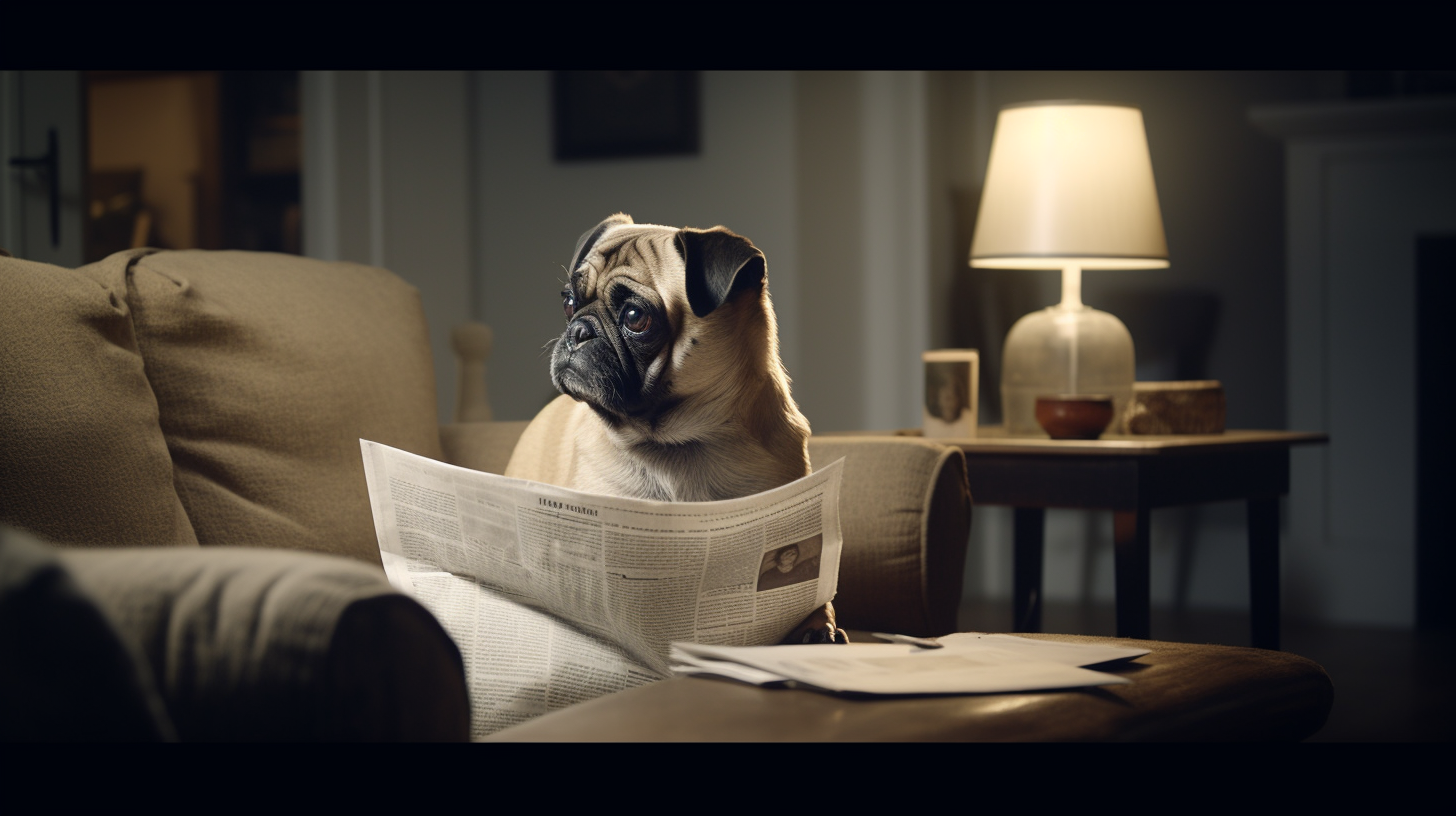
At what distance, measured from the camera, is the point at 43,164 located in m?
2.76

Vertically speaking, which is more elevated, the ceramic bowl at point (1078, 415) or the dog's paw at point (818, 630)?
the ceramic bowl at point (1078, 415)

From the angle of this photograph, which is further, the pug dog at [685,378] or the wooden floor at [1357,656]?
the wooden floor at [1357,656]

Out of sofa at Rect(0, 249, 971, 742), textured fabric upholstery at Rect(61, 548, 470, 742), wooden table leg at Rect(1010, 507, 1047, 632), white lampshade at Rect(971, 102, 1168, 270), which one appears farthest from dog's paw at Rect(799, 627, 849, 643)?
wooden table leg at Rect(1010, 507, 1047, 632)

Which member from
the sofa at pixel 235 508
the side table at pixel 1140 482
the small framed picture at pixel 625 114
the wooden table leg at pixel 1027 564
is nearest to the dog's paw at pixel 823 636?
the sofa at pixel 235 508

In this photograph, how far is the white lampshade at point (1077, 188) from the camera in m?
2.02

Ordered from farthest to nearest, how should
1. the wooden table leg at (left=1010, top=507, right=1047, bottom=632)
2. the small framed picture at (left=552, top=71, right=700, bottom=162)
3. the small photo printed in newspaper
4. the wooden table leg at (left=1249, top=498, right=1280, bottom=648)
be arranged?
the small framed picture at (left=552, top=71, right=700, bottom=162), the wooden table leg at (left=1010, top=507, right=1047, bottom=632), the wooden table leg at (left=1249, top=498, right=1280, bottom=648), the small photo printed in newspaper

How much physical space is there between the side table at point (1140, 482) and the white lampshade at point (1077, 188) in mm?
331

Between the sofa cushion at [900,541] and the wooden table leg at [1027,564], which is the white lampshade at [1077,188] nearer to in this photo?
the wooden table leg at [1027,564]

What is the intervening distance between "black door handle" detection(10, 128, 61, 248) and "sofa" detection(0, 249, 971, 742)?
179 centimetres

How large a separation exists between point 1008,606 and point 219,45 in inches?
98.7

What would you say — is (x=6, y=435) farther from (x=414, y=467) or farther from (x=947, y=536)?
(x=947, y=536)

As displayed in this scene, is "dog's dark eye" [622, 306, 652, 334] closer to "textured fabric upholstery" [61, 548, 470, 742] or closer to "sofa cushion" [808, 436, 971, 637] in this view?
"sofa cushion" [808, 436, 971, 637]

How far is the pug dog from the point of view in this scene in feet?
3.28

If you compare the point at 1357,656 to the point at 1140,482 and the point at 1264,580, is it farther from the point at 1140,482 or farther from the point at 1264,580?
the point at 1140,482
